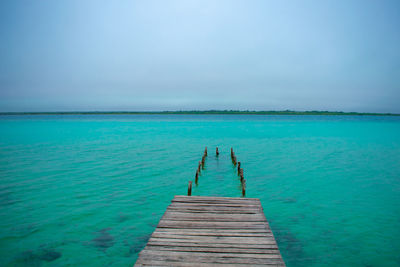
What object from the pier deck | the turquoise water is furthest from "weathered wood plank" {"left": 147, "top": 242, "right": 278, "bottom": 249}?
the turquoise water

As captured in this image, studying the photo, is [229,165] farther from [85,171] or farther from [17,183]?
[17,183]

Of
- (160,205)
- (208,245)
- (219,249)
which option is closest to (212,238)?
(208,245)

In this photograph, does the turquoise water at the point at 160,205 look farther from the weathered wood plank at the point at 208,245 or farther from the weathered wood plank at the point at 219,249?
the weathered wood plank at the point at 219,249

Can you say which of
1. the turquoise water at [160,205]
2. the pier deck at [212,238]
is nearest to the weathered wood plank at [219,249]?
the pier deck at [212,238]

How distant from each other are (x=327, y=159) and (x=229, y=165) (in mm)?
10302

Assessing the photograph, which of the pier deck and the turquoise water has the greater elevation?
the pier deck

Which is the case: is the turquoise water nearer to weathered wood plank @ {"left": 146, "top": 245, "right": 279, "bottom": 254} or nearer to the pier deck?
the pier deck

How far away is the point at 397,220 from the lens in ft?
31.6

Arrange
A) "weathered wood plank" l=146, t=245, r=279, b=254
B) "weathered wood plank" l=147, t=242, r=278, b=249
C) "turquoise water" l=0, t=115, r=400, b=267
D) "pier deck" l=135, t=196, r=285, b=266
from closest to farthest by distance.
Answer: "pier deck" l=135, t=196, r=285, b=266
"weathered wood plank" l=146, t=245, r=279, b=254
"weathered wood plank" l=147, t=242, r=278, b=249
"turquoise water" l=0, t=115, r=400, b=267

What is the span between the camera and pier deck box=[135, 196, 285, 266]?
4.62m

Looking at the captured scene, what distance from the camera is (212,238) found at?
5473 millimetres

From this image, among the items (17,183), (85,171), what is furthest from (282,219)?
(17,183)

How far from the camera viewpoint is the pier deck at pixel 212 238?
4.62m

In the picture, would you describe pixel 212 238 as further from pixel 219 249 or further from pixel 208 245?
pixel 219 249
